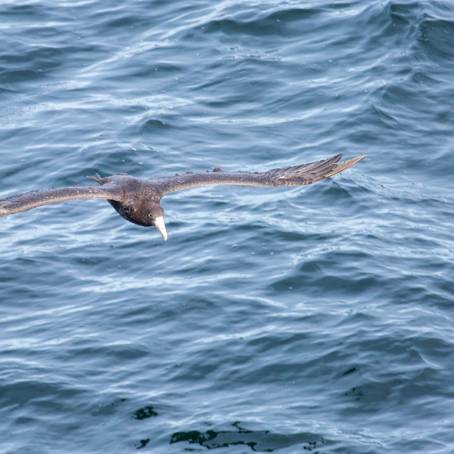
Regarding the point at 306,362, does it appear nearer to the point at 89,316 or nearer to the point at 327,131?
the point at 89,316

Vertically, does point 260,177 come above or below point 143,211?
above

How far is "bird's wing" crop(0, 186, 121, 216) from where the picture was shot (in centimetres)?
1302

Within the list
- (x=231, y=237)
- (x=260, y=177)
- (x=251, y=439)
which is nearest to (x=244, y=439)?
(x=251, y=439)

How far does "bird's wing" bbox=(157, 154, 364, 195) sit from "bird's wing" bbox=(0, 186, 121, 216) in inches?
39.4

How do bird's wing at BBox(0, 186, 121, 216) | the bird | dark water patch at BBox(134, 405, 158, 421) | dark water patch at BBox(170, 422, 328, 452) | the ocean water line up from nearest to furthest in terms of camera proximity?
bird's wing at BBox(0, 186, 121, 216)
dark water patch at BBox(170, 422, 328, 452)
the bird
dark water patch at BBox(134, 405, 158, 421)
the ocean water

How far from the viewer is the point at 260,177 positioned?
582 inches

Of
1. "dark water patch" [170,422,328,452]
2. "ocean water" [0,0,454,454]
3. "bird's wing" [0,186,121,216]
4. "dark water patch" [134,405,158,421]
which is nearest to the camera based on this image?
"bird's wing" [0,186,121,216]

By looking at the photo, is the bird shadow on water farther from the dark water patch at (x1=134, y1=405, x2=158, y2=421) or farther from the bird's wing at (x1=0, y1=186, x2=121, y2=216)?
the bird's wing at (x1=0, y1=186, x2=121, y2=216)

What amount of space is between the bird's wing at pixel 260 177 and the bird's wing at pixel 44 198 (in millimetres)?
1002

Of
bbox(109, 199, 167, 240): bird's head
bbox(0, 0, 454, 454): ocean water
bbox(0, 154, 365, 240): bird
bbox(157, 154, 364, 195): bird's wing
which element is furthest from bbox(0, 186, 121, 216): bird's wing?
bbox(0, 0, 454, 454): ocean water

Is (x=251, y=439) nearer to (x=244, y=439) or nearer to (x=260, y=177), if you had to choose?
(x=244, y=439)

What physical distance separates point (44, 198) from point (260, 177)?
277 cm

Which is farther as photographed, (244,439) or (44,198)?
(244,439)

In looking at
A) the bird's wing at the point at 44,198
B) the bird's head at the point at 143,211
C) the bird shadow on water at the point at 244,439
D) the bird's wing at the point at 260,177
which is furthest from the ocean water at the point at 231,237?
the bird's wing at the point at 44,198
